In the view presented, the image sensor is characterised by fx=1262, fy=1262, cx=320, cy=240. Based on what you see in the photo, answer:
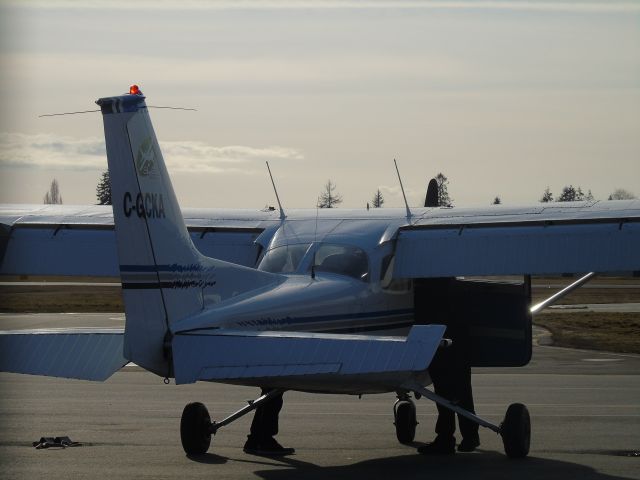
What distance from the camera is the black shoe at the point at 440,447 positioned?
532 inches

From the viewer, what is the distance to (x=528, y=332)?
14.3 metres

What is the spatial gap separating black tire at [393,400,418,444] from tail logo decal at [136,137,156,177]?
4.97 m

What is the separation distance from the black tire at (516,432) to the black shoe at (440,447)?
805 mm

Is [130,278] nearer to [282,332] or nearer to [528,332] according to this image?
[282,332]

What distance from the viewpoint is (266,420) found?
43.6 ft

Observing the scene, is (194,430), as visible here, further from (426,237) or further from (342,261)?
(426,237)

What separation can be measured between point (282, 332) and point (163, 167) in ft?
5.75

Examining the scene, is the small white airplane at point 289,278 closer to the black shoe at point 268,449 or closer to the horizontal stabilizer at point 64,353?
the horizontal stabilizer at point 64,353

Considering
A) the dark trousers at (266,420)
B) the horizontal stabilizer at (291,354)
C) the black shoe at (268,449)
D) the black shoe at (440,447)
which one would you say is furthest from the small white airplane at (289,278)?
the black shoe at (440,447)

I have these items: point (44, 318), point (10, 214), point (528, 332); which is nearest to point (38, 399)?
point (10, 214)

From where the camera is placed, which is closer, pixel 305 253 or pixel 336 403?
pixel 305 253

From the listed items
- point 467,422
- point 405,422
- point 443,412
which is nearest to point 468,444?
point 467,422

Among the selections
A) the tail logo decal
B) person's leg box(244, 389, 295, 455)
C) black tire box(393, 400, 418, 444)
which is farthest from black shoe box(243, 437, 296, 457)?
the tail logo decal

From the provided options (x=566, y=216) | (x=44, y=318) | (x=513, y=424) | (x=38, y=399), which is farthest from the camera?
(x=44, y=318)
